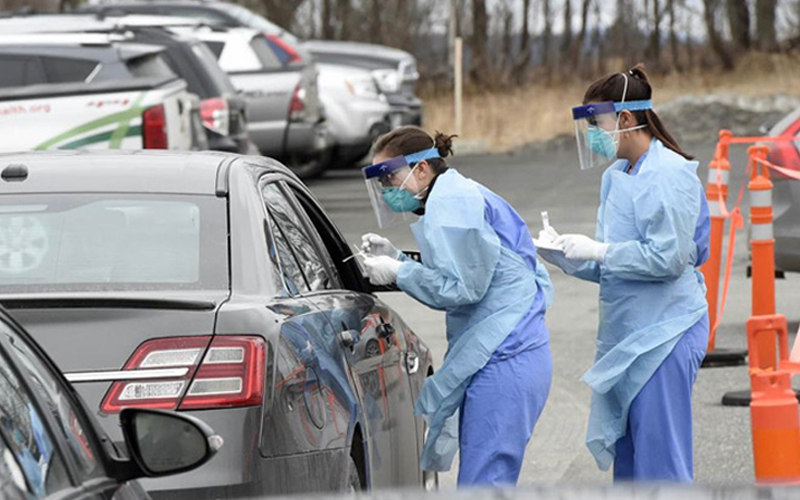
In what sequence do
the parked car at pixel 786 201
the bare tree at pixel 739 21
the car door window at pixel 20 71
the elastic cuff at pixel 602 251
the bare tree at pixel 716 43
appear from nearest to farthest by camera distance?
the elastic cuff at pixel 602 251 < the parked car at pixel 786 201 < the car door window at pixel 20 71 < the bare tree at pixel 716 43 < the bare tree at pixel 739 21

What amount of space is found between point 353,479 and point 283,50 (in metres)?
17.6

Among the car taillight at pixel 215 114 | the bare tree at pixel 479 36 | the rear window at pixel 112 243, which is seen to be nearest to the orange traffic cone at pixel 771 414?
the rear window at pixel 112 243

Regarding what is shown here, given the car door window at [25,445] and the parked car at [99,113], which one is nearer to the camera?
the car door window at [25,445]

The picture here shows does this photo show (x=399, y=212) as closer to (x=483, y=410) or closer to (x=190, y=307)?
(x=483, y=410)

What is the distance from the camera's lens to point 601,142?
6652mm

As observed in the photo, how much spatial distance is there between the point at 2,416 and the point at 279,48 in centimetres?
2013

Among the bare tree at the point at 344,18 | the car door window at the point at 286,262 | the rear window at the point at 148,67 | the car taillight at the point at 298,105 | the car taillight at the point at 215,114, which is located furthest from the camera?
the bare tree at the point at 344,18

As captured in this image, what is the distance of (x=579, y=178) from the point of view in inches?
1046

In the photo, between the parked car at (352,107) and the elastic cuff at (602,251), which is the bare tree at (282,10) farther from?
the elastic cuff at (602,251)

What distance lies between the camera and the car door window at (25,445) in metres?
3.11

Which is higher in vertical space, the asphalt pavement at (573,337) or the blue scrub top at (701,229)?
the blue scrub top at (701,229)

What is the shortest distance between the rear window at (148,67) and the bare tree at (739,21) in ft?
100

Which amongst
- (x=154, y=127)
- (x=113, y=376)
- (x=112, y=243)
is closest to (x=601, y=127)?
(x=112, y=243)

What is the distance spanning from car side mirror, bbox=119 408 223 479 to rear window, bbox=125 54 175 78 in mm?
11723
